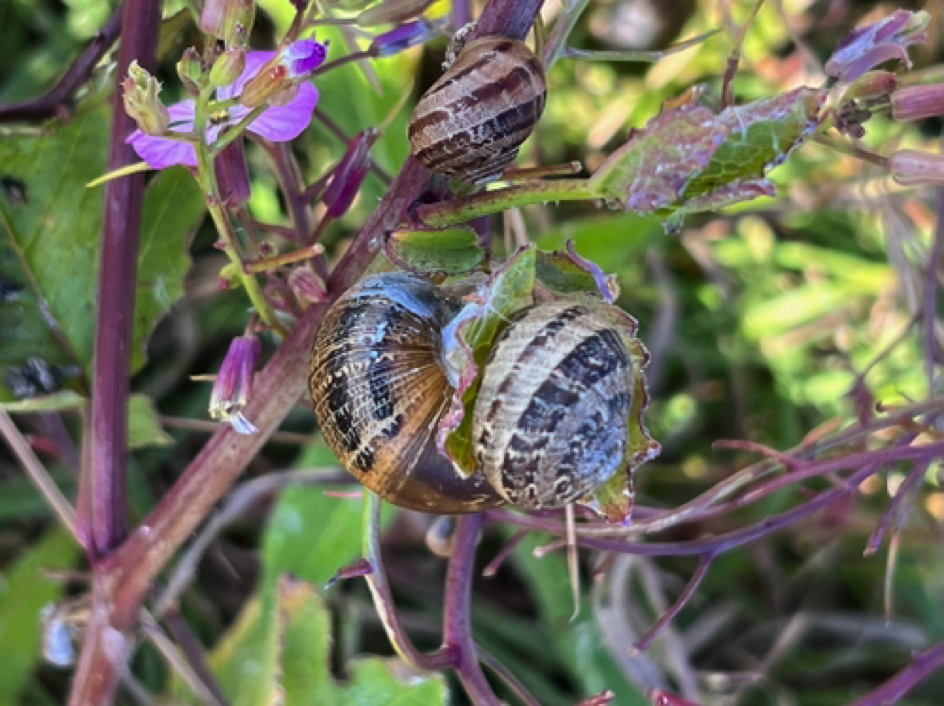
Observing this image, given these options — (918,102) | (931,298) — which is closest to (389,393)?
(918,102)

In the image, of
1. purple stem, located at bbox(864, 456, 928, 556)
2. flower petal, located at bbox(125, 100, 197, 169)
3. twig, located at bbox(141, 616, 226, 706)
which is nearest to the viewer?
flower petal, located at bbox(125, 100, 197, 169)

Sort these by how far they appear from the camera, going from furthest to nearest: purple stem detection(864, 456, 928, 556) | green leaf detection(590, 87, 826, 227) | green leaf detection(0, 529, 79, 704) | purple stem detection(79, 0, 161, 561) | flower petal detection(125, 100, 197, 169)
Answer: green leaf detection(0, 529, 79, 704) < purple stem detection(864, 456, 928, 556) < purple stem detection(79, 0, 161, 561) < flower petal detection(125, 100, 197, 169) < green leaf detection(590, 87, 826, 227)

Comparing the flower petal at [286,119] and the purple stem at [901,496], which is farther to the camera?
the purple stem at [901,496]

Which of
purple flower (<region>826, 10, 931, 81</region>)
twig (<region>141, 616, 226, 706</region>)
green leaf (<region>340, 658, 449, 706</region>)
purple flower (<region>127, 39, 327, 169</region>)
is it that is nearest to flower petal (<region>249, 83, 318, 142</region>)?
purple flower (<region>127, 39, 327, 169</region>)

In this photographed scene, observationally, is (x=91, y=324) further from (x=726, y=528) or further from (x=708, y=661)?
(x=708, y=661)

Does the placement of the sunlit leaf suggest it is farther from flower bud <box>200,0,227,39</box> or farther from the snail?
flower bud <box>200,0,227,39</box>

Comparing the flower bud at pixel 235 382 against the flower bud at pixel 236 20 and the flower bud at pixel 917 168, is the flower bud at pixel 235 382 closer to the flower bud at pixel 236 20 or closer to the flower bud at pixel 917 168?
the flower bud at pixel 236 20

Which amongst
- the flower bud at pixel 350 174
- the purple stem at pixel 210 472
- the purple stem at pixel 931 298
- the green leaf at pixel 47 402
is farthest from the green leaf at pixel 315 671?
the purple stem at pixel 931 298
